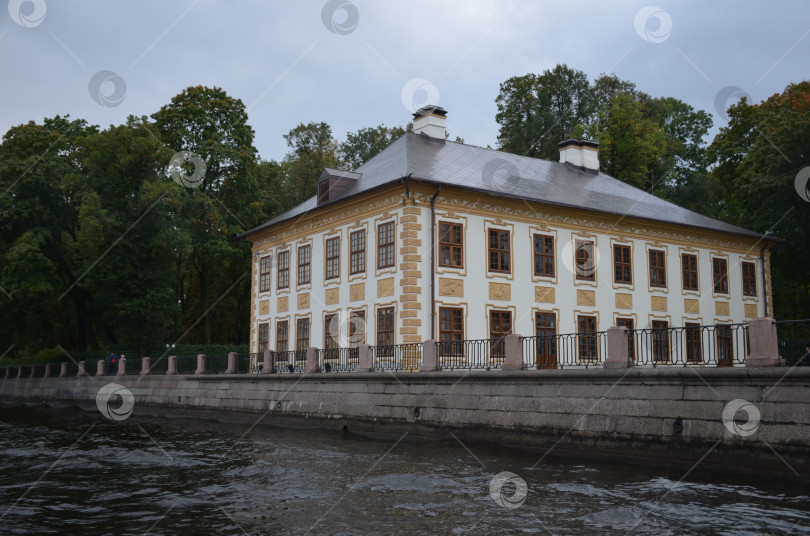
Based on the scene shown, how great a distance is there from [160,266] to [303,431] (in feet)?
62.4

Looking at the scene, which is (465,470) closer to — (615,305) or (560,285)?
(560,285)

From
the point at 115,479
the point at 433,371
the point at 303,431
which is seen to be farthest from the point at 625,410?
the point at 303,431

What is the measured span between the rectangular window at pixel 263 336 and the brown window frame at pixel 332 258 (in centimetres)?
531

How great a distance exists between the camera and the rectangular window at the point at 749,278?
115 feet

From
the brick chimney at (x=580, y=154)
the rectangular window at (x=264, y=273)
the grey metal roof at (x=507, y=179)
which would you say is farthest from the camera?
the brick chimney at (x=580, y=154)

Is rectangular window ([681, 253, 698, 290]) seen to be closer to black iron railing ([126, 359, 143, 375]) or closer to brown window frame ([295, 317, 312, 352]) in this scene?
brown window frame ([295, 317, 312, 352])

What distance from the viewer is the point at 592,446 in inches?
616

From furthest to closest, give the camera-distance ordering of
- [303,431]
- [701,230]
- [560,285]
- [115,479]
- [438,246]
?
[701,230]
[560,285]
[438,246]
[303,431]
[115,479]

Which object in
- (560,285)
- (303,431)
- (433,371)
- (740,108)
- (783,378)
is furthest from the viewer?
(740,108)

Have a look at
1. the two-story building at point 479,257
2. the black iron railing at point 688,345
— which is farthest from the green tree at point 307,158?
the black iron railing at point 688,345

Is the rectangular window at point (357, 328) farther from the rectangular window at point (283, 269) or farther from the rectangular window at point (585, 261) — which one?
the rectangular window at point (585, 261)

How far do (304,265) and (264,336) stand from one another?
4.52m

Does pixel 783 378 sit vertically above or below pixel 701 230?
below

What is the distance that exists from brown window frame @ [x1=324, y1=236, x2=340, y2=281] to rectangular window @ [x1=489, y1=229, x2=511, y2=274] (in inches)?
235
